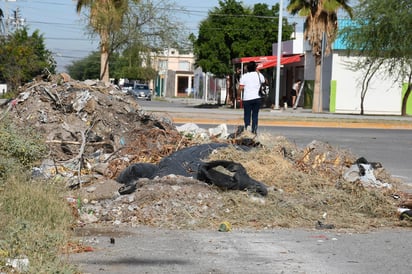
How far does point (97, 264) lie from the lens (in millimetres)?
6156

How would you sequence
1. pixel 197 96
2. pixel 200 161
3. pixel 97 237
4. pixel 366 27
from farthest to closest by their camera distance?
1. pixel 197 96
2. pixel 366 27
3. pixel 200 161
4. pixel 97 237

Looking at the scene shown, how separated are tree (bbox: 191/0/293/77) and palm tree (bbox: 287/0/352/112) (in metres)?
11.8

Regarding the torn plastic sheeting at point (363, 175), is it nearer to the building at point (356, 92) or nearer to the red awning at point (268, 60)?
the red awning at point (268, 60)

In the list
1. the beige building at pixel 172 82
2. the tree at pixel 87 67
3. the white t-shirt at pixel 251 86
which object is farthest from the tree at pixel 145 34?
the tree at pixel 87 67

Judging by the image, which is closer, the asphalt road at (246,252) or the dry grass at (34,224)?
the dry grass at (34,224)

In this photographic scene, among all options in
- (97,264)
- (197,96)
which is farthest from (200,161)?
(197,96)

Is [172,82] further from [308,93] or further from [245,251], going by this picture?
[245,251]

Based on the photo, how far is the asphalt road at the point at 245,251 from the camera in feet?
20.2

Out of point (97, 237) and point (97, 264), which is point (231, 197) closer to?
point (97, 237)

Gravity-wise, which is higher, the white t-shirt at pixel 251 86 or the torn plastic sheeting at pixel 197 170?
the white t-shirt at pixel 251 86

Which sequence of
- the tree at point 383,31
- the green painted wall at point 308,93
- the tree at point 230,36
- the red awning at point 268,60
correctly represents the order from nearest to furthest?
the tree at point 383,31 < the red awning at point 268,60 < the green painted wall at point 308,93 < the tree at point 230,36

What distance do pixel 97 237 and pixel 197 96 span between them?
69.8 metres

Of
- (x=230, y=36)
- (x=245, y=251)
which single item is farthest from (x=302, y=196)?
(x=230, y=36)

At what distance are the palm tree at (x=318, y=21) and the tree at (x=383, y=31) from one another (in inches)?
160
